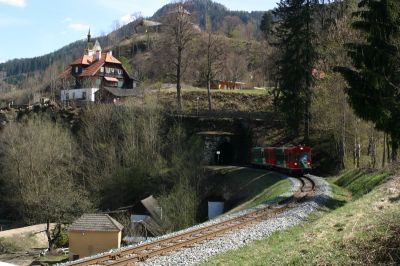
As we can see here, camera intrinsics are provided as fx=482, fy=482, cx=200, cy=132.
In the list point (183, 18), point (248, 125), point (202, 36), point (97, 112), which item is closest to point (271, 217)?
point (248, 125)

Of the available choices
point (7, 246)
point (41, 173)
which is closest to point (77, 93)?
point (41, 173)

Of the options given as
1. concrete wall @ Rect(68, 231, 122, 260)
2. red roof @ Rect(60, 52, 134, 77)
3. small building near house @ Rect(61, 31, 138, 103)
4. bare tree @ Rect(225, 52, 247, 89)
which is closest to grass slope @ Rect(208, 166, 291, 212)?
concrete wall @ Rect(68, 231, 122, 260)

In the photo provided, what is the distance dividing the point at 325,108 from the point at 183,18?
24207mm

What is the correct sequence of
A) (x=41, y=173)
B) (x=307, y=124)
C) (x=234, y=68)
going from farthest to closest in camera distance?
(x=234, y=68), (x=41, y=173), (x=307, y=124)

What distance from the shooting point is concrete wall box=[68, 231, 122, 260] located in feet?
90.0

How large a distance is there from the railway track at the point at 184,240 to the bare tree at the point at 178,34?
A: 33.5 meters

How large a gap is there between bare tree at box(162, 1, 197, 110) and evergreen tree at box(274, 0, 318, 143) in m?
15.9

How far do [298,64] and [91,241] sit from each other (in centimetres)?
2171

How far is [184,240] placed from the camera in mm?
16125

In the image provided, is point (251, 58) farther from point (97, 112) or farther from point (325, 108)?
point (325, 108)

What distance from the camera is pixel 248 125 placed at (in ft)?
160

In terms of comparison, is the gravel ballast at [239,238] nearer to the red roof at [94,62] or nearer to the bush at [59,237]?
the bush at [59,237]

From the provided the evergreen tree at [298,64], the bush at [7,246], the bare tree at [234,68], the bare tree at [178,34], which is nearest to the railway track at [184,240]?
the evergreen tree at [298,64]

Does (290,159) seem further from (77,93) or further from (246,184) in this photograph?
(77,93)
